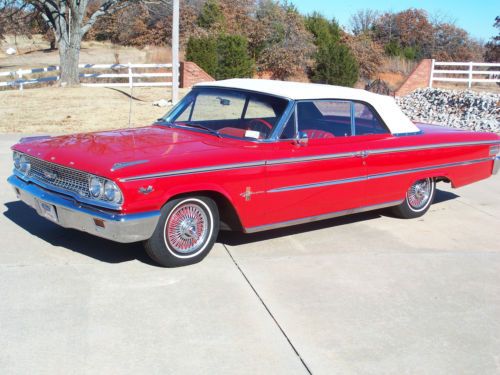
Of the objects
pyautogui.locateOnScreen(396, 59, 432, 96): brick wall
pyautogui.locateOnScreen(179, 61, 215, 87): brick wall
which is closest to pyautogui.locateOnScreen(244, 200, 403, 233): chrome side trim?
pyautogui.locateOnScreen(179, 61, 215, 87): brick wall

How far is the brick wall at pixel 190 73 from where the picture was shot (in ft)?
79.8

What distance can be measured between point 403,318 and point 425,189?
3.18m

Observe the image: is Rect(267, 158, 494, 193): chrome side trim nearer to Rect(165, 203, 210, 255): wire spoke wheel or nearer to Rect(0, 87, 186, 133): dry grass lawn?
Rect(165, 203, 210, 255): wire spoke wheel

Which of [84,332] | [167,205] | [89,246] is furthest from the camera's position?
[89,246]

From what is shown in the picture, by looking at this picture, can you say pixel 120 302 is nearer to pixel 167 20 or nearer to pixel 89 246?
pixel 89 246

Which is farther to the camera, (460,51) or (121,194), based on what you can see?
(460,51)

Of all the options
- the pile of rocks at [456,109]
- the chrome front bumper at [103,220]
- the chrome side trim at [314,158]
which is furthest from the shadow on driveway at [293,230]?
the pile of rocks at [456,109]

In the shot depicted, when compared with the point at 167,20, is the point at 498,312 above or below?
below

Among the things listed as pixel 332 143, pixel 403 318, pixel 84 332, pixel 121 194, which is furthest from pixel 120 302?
pixel 332 143

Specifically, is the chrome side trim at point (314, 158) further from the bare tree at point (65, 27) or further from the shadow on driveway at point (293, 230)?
the bare tree at point (65, 27)

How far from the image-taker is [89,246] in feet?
19.0

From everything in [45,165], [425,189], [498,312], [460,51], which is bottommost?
[498,312]

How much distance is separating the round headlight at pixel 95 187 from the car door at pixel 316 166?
1.54 meters

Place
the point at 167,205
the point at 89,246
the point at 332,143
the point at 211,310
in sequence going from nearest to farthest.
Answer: the point at 211,310
the point at 167,205
the point at 89,246
the point at 332,143
